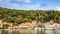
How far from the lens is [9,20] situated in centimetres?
4756

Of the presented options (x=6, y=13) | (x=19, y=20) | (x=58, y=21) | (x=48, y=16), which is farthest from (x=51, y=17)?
(x=6, y=13)

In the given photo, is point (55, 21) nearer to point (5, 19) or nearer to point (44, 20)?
point (44, 20)

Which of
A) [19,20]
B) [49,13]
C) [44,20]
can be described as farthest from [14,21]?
[49,13]

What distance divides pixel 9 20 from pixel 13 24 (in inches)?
102

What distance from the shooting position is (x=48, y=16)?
4906cm

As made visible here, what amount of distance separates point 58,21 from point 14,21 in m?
9.22

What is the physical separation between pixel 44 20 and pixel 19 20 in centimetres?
531

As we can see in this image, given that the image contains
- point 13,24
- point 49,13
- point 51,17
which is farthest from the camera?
point 49,13

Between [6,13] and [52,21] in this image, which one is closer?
[52,21]

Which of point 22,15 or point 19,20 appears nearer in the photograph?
point 19,20

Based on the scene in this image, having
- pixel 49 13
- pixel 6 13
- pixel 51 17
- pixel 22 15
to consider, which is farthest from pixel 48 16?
pixel 6 13

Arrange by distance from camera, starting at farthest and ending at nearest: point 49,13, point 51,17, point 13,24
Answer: point 49,13, point 51,17, point 13,24

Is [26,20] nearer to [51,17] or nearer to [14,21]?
[14,21]

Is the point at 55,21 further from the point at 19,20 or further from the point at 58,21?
the point at 19,20
